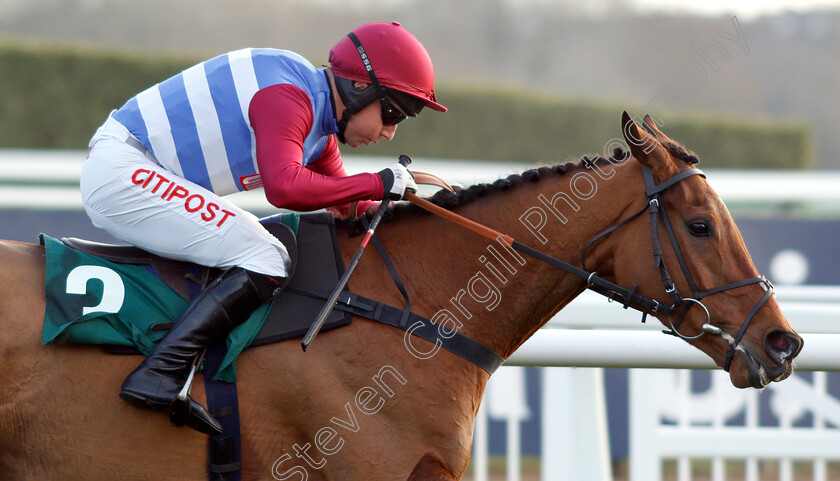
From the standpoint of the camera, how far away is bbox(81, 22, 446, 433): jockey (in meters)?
2.53

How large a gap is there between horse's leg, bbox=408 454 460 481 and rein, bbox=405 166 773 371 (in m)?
0.73

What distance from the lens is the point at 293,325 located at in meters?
2.65

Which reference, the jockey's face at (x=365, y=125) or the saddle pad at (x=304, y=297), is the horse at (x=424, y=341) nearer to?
the saddle pad at (x=304, y=297)

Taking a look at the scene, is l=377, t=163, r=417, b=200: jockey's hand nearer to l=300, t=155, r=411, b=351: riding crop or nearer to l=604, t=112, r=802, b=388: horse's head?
l=300, t=155, r=411, b=351: riding crop

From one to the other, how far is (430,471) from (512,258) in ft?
2.44

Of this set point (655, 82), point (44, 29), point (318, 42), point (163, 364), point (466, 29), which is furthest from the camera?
point (466, 29)

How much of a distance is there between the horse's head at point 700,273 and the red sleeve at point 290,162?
33.7 inches

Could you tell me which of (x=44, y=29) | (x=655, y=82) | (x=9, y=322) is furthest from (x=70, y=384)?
(x=655, y=82)

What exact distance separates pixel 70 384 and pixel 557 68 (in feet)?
60.1

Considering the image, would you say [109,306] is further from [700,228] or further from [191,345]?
[700,228]

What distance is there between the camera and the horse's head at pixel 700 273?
8.54 feet

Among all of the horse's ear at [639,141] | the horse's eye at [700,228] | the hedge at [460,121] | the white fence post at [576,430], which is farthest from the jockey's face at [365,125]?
the hedge at [460,121]

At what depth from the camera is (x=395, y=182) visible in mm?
2674

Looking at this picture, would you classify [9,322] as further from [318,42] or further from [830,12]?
[830,12]
